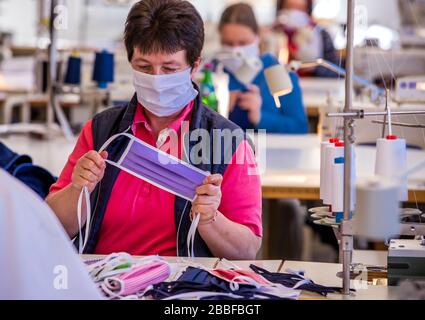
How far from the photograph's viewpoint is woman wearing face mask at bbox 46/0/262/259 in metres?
2.34

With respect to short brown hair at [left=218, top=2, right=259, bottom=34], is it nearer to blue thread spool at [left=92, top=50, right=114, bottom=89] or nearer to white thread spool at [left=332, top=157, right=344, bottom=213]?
blue thread spool at [left=92, top=50, right=114, bottom=89]

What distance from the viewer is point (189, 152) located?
2.40 metres

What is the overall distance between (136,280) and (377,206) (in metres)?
0.54

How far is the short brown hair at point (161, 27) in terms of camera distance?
2.33 m

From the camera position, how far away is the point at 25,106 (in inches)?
231

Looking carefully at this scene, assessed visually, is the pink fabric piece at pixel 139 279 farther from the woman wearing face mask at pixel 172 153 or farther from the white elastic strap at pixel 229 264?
the woman wearing face mask at pixel 172 153

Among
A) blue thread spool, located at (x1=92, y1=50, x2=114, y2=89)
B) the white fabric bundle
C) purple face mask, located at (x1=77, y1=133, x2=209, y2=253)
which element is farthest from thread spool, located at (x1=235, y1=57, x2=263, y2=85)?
the white fabric bundle

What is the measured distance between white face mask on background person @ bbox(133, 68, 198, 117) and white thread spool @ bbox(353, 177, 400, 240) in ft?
2.59

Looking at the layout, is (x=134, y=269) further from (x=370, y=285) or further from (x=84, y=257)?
(x=370, y=285)

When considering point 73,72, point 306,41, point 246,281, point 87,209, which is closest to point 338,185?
point 246,281

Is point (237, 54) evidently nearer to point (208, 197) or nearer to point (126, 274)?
point (208, 197)

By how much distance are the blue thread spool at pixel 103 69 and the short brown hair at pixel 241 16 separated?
587 mm

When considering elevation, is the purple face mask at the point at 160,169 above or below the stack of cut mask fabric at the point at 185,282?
above

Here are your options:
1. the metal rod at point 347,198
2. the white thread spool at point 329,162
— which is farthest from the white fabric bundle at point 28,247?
the white thread spool at point 329,162
